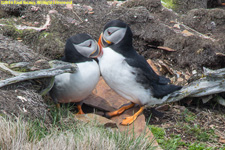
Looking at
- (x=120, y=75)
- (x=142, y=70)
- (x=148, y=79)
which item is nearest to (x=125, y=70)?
(x=120, y=75)

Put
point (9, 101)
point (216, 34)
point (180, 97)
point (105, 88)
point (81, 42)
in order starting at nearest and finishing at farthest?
point (9, 101)
point (81, 42)
point (180, 97)
point (105, 88)
point (216, 34)

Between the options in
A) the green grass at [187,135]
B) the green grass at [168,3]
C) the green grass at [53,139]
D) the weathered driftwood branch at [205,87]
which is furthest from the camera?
the green grass at [168,3]

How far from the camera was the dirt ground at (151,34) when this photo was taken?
16.3 ft

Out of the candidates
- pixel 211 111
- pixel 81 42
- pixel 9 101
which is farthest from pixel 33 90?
pixel 211 111

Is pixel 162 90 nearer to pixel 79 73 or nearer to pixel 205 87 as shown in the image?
pixel 205 87

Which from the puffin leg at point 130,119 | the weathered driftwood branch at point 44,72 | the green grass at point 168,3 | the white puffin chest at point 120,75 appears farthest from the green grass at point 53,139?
the green grass at point 168,3

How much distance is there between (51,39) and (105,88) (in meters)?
1.30

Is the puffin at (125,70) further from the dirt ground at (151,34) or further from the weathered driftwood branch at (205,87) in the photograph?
the dirt ground at (151,34)

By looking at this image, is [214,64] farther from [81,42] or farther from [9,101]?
[9,101]

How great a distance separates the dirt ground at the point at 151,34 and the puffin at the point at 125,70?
447 mm

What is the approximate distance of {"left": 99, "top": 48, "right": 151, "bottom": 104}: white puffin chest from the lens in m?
4.45

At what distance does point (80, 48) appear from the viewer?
4.51m

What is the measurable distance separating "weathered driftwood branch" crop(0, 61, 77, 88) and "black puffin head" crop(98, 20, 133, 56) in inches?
24.0

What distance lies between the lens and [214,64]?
5668mm
